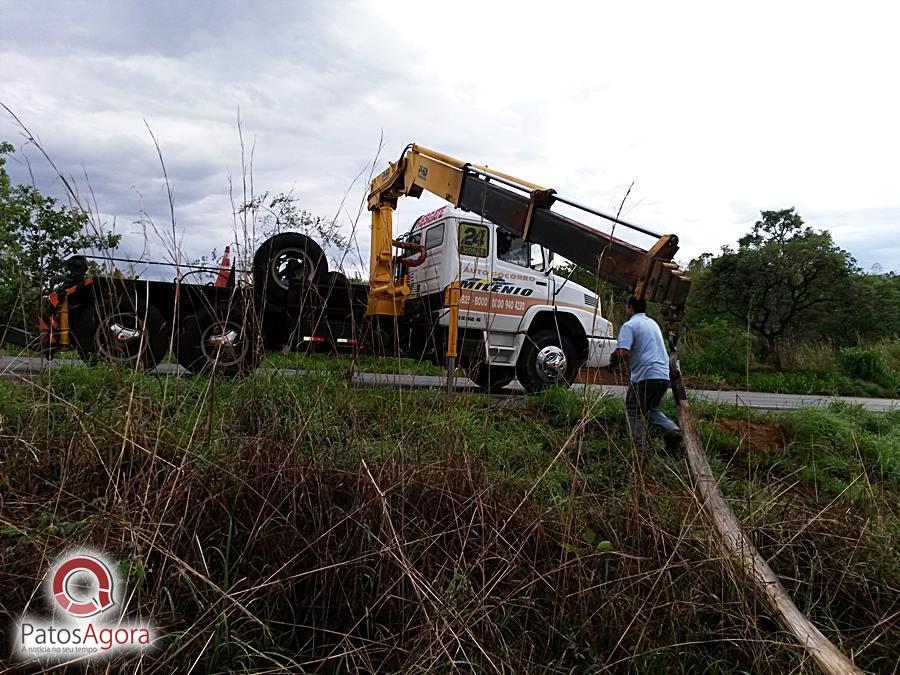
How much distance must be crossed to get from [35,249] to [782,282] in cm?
1921

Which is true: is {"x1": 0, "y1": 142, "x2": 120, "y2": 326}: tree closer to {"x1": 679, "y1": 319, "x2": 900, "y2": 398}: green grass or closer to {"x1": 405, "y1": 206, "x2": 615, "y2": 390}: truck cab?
{"x1": 405, "y1": 206, "x2": 615, "y2": 390}: truck cab

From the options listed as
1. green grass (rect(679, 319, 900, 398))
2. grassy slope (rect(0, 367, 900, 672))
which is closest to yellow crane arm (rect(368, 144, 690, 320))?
grassy slope (rect(0, 367, 900, 672))

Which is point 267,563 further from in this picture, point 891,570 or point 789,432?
point 789,432

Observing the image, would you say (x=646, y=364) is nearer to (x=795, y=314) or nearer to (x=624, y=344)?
(x=624, y=344)

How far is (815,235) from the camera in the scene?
717 inches

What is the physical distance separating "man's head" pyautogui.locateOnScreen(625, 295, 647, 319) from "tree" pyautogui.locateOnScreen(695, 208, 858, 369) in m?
14.1

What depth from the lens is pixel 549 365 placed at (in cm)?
769

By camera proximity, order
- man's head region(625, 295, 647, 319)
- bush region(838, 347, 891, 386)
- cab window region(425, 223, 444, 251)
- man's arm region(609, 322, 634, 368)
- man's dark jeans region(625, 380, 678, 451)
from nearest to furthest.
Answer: man's dark jeans region(625, 380, 678, 451)
man's arm region(609, 322, 634, 368)
man's head region(625, 295, 647, 319)
cab window region(425, 223, 444, 251)
bush region(838, 347, 891, 386)

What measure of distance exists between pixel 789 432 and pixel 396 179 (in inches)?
234

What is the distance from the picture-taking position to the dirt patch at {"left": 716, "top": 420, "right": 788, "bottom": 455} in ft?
17.7

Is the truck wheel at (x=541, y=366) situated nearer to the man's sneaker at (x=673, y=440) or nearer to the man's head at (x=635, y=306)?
the man's head at (x=635, y=306)
